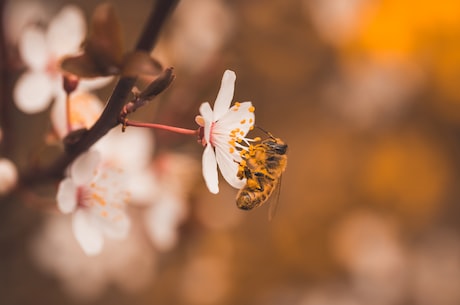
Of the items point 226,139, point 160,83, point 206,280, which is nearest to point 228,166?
point 226,139

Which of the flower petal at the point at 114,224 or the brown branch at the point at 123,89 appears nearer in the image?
the brown branch at the point at 123,89

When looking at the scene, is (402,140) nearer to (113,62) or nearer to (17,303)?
(17,303)

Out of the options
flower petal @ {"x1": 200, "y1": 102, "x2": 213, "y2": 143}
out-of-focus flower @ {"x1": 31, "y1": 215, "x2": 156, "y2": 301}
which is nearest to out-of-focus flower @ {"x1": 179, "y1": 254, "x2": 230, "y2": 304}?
out-of-focus flower @ {"x1": 31, "y1": 215, "x2": 156, "y2": 301}

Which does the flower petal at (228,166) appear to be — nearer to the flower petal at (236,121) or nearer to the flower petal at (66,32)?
the flower petal at (236,121)

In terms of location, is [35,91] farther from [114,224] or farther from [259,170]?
[259,170]

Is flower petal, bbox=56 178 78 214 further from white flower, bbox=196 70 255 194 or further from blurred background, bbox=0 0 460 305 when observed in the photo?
blurred background, bbox=0 0 460 305

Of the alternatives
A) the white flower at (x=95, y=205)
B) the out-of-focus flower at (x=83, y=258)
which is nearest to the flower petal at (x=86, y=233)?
the white flower at (x=95, y=205)
